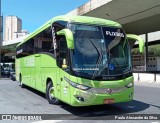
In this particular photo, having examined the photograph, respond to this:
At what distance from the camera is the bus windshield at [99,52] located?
8.97 metres

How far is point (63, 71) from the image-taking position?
958 centimetres

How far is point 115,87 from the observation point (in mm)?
9164

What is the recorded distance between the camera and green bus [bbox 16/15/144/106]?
349 inches

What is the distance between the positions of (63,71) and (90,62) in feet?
3.49

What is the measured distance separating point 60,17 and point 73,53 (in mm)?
1830

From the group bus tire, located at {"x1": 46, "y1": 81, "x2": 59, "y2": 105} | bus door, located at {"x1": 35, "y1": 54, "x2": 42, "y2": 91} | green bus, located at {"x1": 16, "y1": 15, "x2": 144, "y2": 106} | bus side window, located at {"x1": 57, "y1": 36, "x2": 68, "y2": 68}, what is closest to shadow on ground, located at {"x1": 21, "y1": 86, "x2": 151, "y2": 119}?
bus tire, located at {"x1": 46, "y1": 81, "x2": 59, "y2": 105}

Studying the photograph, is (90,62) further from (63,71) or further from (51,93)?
(51,93)

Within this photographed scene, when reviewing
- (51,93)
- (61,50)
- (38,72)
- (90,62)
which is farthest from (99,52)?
(38,72)

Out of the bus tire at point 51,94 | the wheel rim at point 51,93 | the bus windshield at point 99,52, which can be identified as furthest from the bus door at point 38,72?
the bus windshield at point 99,52

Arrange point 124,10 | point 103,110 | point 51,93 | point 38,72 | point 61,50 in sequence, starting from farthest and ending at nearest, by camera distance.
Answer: point 124,10 < point 38,72 < point 51,93 < point 103,110 < point 61,50

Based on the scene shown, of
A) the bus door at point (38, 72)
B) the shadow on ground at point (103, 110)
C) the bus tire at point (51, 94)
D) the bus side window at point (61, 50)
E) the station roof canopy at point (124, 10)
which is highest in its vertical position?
the station roof canopy at point (124, 10)

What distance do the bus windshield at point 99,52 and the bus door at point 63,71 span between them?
0.51 metres

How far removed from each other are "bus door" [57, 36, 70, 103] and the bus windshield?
1.68 ft

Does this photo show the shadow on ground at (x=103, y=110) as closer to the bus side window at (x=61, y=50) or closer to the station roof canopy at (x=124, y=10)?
the bus side window at (x=61, y=50)
